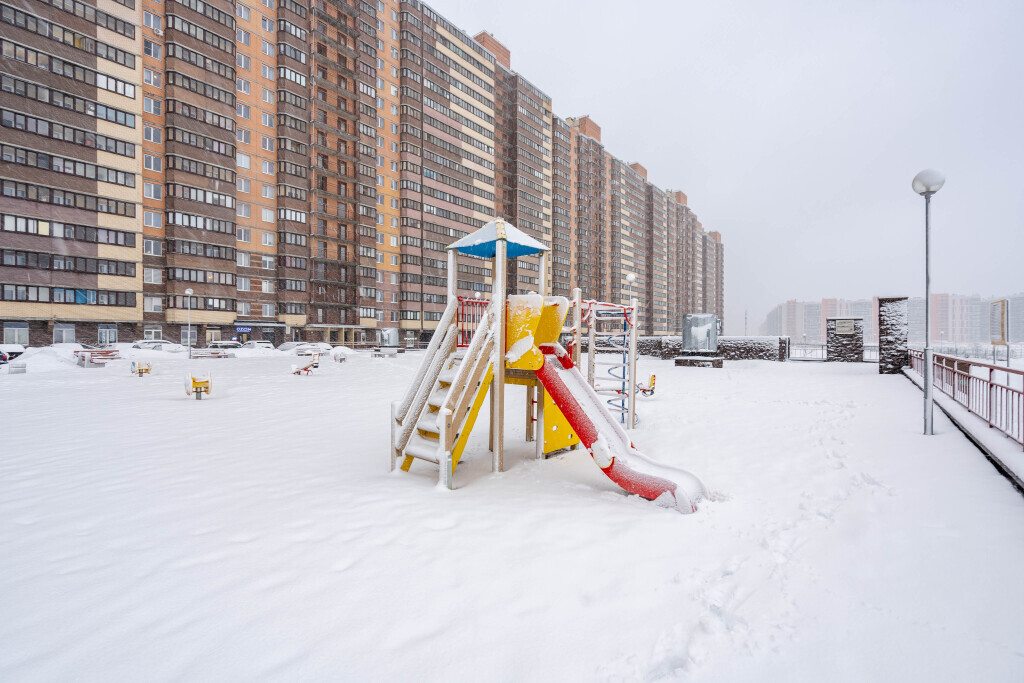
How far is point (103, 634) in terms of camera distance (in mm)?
2900

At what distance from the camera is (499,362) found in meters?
6.47

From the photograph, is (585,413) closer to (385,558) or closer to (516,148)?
(385,558)

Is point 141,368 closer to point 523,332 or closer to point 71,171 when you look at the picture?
point 523,332

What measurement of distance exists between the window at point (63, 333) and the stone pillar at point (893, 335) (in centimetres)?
5487

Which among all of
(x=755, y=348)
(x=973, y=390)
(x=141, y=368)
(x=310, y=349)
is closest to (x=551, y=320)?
(x=973, y=390)

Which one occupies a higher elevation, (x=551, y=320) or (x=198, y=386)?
(x=551, y=320)

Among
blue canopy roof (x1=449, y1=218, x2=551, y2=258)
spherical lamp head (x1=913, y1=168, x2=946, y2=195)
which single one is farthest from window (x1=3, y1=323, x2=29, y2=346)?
spherical lamp head (x1=913, y1=168, x2=946, y2=195)

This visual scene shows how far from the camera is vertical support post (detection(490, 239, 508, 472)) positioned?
6.43 m

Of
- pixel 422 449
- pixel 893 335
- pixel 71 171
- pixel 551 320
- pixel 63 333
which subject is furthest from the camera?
pixel 71 171

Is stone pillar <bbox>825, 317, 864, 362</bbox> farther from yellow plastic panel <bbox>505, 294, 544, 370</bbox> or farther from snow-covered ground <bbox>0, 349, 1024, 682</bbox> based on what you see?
yellow plastic panel <bbox>505, 294, 544, 370</bbox>

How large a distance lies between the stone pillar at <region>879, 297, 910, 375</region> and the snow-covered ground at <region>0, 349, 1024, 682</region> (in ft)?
55.1

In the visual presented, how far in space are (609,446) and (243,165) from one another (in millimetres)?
53168

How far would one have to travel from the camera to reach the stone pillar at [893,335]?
2089 cm

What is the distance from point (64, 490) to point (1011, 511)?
33.6 ft
